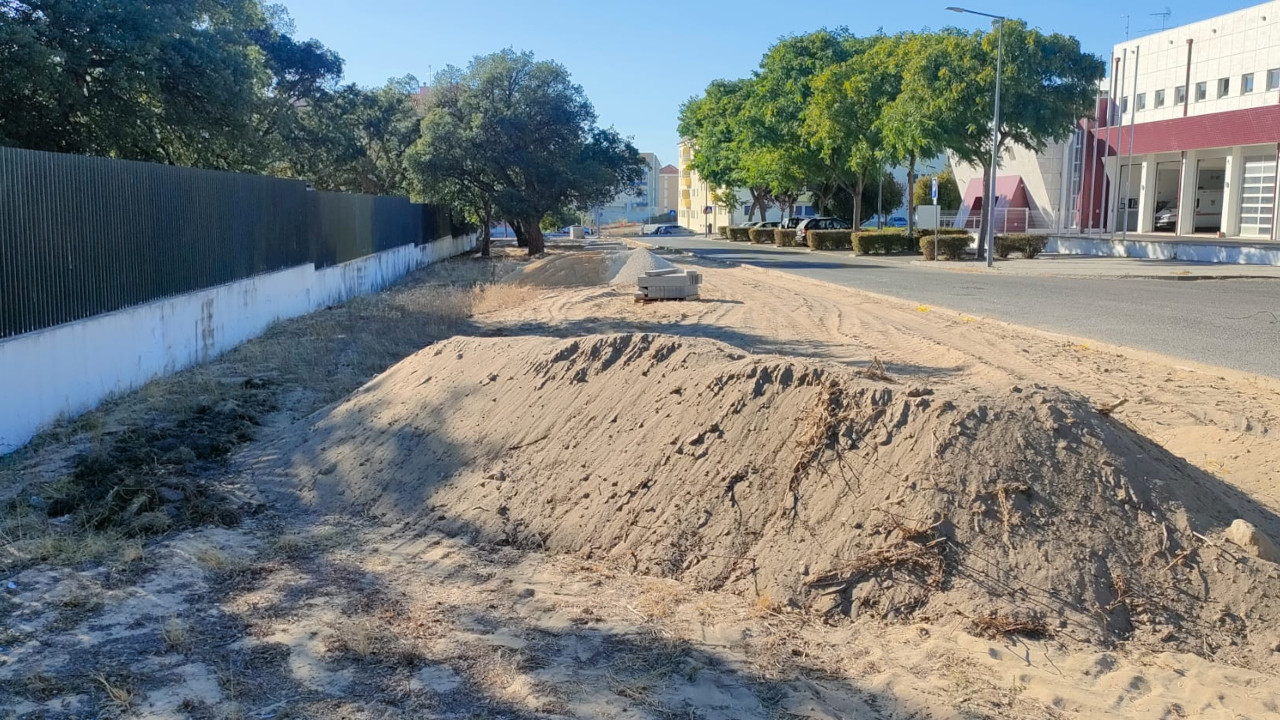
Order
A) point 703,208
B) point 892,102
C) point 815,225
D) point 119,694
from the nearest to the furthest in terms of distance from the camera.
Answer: point 119,694, point 892,102, point 815,225, point 703,208

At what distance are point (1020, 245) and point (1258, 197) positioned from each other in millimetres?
11194

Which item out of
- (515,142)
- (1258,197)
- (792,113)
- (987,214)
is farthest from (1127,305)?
(792,113)

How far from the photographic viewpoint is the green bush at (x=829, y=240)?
4256cm

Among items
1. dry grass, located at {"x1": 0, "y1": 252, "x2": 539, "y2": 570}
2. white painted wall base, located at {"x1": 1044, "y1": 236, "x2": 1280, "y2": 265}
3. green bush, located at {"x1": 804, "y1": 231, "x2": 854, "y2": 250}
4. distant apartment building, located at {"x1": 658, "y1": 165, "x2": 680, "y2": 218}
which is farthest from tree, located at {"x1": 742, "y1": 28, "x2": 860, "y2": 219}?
distant apartment building, located at {"x1": 658, "y1": 165, "x2": 680, "y2": 218}

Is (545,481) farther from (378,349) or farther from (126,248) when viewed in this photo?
(378,349)

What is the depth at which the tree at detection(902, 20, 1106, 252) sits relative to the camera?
30.3 m

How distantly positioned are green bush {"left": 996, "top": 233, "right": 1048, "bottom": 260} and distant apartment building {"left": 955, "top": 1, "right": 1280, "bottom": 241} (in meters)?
2.94

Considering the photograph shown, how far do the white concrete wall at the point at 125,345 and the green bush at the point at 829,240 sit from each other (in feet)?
92.5

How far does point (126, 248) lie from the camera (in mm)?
10797

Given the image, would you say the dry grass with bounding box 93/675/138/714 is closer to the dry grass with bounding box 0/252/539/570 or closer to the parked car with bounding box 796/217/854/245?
the dry grass with bounding box 0/252/539/570

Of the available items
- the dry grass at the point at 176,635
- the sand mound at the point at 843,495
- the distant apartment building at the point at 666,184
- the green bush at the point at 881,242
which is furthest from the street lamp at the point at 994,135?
the distant apartment building at the point at 666,184

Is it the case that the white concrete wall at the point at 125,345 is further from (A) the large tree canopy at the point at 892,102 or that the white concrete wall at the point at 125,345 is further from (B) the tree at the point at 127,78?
(A) the large tree canopy at the point at 892,102

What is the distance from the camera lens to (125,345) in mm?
10352

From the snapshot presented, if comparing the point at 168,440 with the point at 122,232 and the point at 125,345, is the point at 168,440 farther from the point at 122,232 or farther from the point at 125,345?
the point at 122,232
